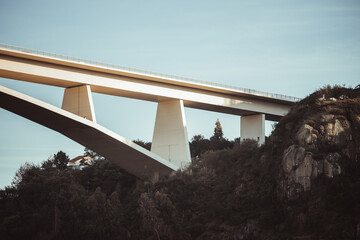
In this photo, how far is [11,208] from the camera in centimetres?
4825

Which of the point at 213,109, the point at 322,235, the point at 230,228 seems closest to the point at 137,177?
the point at 213,109

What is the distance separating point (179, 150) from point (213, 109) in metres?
8.48

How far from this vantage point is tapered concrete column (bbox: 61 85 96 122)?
49.5 metres

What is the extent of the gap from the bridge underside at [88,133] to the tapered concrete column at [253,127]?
45.6ft

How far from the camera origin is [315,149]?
42.5m

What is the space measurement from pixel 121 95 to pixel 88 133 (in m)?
7.17

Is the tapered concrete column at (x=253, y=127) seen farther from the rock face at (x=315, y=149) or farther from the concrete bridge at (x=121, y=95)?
the rock face at (x=315, y=149)

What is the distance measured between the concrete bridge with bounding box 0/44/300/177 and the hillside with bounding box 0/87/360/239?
3.44 m

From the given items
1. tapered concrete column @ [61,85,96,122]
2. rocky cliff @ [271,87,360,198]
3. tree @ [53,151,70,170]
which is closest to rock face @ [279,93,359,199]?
rocky cliff @ [271,87,360,198]

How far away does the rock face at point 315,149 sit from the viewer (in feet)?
135

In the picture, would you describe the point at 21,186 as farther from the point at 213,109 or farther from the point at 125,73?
the point at 213,109

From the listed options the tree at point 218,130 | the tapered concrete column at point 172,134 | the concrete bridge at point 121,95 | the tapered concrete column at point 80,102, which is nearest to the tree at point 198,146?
the tree at point 218,130

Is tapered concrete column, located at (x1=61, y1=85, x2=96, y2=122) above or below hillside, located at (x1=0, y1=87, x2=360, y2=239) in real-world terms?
above

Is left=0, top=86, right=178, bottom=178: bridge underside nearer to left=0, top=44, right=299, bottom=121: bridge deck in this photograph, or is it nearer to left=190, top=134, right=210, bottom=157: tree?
left=0, top=44, right=299, bottom=121: bridge deck
